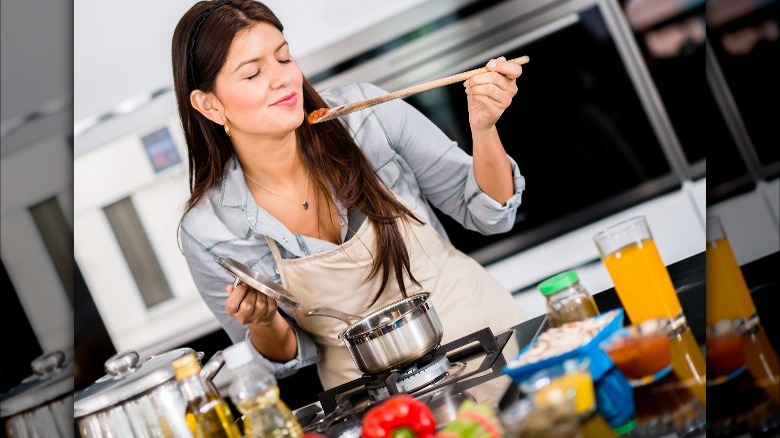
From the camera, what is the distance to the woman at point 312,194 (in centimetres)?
184

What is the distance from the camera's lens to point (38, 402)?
4.91 ft

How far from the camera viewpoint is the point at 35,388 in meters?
1.50

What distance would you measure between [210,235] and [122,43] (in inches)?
42.0

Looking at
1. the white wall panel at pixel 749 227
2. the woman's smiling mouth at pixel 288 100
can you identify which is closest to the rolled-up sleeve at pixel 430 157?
the woman's smiling mouth at pixel 288 100

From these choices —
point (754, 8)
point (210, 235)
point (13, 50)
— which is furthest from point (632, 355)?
point (13, 50)

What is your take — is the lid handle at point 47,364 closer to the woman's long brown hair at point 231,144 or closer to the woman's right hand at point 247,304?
the woman's right hand at point 247,304

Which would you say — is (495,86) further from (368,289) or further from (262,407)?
(262,407)

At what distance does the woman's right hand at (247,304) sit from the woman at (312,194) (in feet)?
0.46

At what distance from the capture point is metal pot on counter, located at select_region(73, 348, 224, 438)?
52.8 inches

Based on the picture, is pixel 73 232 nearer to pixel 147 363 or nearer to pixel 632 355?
pixel 147 363

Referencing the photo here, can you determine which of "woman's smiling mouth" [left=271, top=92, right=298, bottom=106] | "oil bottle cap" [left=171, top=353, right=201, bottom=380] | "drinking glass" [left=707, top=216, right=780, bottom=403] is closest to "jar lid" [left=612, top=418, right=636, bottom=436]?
"drinking glass" [left=707, top=216, right=780, bottom=403]

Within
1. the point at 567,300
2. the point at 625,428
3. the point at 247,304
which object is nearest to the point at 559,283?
the point at 567,300

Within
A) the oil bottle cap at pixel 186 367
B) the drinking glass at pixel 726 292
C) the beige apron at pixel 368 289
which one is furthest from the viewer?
the beige apron at pixel 368 289

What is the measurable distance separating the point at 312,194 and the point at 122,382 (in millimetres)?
784
